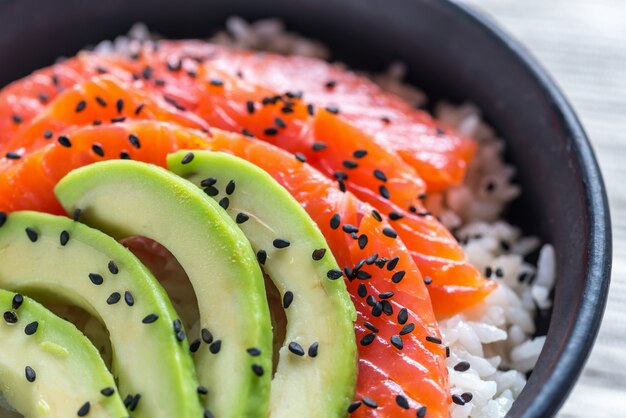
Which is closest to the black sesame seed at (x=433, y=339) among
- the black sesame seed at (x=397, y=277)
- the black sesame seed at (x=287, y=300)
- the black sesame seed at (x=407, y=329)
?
the black sesame seed at (x=407, y=329)

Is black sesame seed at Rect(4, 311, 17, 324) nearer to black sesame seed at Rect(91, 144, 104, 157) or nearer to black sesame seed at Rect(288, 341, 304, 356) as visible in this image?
black sesame seed at Rect(91, 144, 104, 157)

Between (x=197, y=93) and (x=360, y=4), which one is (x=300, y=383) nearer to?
(x=197, y=93)

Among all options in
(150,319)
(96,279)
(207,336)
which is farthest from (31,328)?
(207,336)

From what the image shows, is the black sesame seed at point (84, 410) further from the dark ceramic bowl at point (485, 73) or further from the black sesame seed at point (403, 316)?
the dark ceramic bowl at point (485, 73)

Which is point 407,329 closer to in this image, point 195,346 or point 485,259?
point 195,346

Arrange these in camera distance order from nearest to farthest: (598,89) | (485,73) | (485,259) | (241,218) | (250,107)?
(241,218) < (250,107) < (485,259) < (485,73) < (598,89)

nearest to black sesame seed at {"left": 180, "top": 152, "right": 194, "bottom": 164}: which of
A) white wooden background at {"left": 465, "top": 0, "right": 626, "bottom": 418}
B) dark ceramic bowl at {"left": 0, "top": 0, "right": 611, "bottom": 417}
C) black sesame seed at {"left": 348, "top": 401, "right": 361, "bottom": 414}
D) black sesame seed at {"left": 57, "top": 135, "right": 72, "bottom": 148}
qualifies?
black sesame seed at {"left": 57, "top": 135, "right": 72, "bottom": 148}

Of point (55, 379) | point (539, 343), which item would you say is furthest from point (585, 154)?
point (55, 379)
